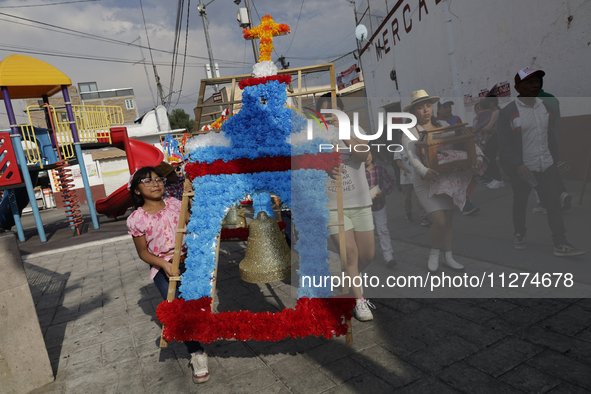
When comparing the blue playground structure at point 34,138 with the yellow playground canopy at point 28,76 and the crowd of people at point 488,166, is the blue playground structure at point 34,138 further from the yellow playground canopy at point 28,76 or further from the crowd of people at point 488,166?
the crowd of people at point 488,166

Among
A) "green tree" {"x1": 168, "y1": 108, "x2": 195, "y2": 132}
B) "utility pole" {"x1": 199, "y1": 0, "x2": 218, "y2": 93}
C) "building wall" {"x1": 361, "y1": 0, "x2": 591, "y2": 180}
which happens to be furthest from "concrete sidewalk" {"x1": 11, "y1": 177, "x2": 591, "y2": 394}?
"green tree" {"x1": 168, "y1": 108, "x2": 195, "y2": 132}

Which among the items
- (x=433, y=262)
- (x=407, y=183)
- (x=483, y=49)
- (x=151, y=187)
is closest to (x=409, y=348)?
(x=433, y=262)

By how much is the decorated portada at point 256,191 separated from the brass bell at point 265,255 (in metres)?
0.42

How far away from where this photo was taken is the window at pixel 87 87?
4781 centimetres

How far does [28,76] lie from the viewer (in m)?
9.40

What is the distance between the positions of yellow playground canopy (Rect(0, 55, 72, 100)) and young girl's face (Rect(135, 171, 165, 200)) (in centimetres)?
857

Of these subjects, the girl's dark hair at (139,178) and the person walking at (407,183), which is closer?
the person walking at (407,183)

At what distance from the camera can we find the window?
47812mm

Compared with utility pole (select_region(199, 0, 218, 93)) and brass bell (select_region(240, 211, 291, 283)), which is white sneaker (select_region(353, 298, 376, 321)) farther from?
utility pole (select_region(199, 0, 218, 93))

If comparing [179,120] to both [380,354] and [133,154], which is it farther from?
[380,354]

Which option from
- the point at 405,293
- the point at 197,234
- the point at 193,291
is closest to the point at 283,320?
the point at 193,291

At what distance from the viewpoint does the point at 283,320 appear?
262cm

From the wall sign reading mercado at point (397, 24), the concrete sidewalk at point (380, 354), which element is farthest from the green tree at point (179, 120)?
the concrete sidewalk at point (380, 354)

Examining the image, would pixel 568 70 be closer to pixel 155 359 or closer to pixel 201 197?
pixel 201 197
